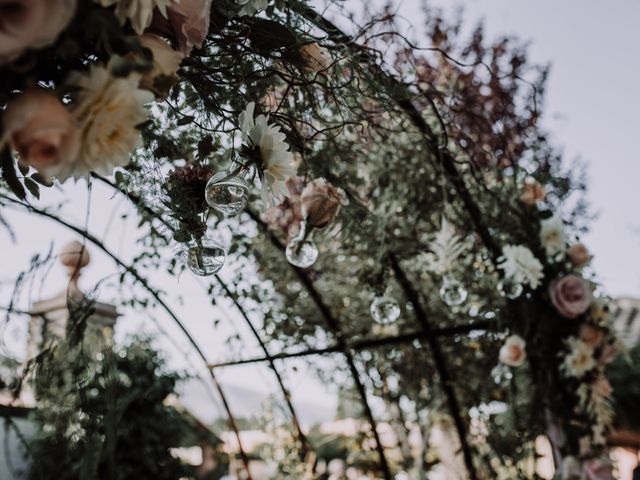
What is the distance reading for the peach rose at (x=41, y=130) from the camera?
17.0 inches

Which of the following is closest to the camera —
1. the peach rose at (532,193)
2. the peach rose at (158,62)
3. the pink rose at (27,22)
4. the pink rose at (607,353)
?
the pink rose at (27,22)

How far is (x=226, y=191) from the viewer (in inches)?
34.4

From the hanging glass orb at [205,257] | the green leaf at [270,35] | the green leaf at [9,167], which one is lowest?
the green leaf at [9,167]

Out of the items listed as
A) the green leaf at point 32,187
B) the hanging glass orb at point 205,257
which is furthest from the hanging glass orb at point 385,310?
the green leaf at point 32,187

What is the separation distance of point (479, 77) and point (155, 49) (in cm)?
289

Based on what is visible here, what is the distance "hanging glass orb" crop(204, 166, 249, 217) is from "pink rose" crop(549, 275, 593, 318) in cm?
152

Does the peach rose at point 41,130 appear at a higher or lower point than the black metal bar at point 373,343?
lower

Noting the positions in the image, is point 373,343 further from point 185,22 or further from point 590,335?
point 185,22

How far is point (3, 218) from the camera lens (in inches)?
34.1

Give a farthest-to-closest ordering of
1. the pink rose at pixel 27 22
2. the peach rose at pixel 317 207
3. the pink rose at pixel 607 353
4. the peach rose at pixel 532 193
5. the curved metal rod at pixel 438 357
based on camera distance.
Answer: the curved metal rod at pixel 438 357, the peach rose at pixel 532 193, the pink rose at pixel 607 353, the peach rose at pixel 317 207, the pink rose at pixel 27 22

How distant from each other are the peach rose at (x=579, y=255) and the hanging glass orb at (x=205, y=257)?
5.13 ft

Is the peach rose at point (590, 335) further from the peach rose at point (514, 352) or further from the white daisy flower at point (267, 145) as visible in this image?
the white daisy flower at point (267, 145)

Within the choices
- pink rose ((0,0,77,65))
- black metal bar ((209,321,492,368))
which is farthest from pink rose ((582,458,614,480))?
pink rose ((0,0,77,65))

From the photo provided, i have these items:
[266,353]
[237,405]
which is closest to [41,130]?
[266,353]
